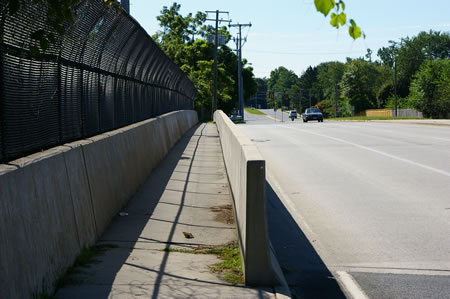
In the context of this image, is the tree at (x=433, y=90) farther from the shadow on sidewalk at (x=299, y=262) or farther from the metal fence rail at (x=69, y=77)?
the shadow on sidewalk at (x=299, y=262)

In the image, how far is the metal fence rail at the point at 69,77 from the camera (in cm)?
588

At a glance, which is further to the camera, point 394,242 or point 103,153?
point 103,153

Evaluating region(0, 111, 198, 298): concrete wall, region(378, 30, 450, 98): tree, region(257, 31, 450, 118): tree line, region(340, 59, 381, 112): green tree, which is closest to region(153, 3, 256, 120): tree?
region(257, 31, 450, 118): tree line

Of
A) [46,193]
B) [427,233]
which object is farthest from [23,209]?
[427,233]

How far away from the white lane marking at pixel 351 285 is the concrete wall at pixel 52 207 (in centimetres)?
247

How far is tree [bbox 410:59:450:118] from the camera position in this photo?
241ft

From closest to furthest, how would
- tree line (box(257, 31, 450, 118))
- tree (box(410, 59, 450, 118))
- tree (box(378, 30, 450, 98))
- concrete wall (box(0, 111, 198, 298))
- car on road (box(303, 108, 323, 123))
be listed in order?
concrete wall (box(0, 111, 198, 298)), car on road (box(303, 108, 323, 123)), tree (box(410, 59, 450, 118)), tree line (box(257, 31, 450, 118)), tree (box(378, 30, 450, 98))

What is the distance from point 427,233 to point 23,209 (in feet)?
17.2

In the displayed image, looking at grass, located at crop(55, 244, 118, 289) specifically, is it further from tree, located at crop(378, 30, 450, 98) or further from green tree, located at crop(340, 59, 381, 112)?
green tree, located at crop(340, 59, 381, 112)

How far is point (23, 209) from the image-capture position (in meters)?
4.95

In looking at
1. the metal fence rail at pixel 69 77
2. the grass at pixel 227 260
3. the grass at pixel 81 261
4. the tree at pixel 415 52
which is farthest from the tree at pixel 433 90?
the grass at pixel 81 261

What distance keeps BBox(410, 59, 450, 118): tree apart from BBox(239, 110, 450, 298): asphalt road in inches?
2288

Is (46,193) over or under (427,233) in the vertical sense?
over

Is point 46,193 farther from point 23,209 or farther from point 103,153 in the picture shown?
point 103,153
